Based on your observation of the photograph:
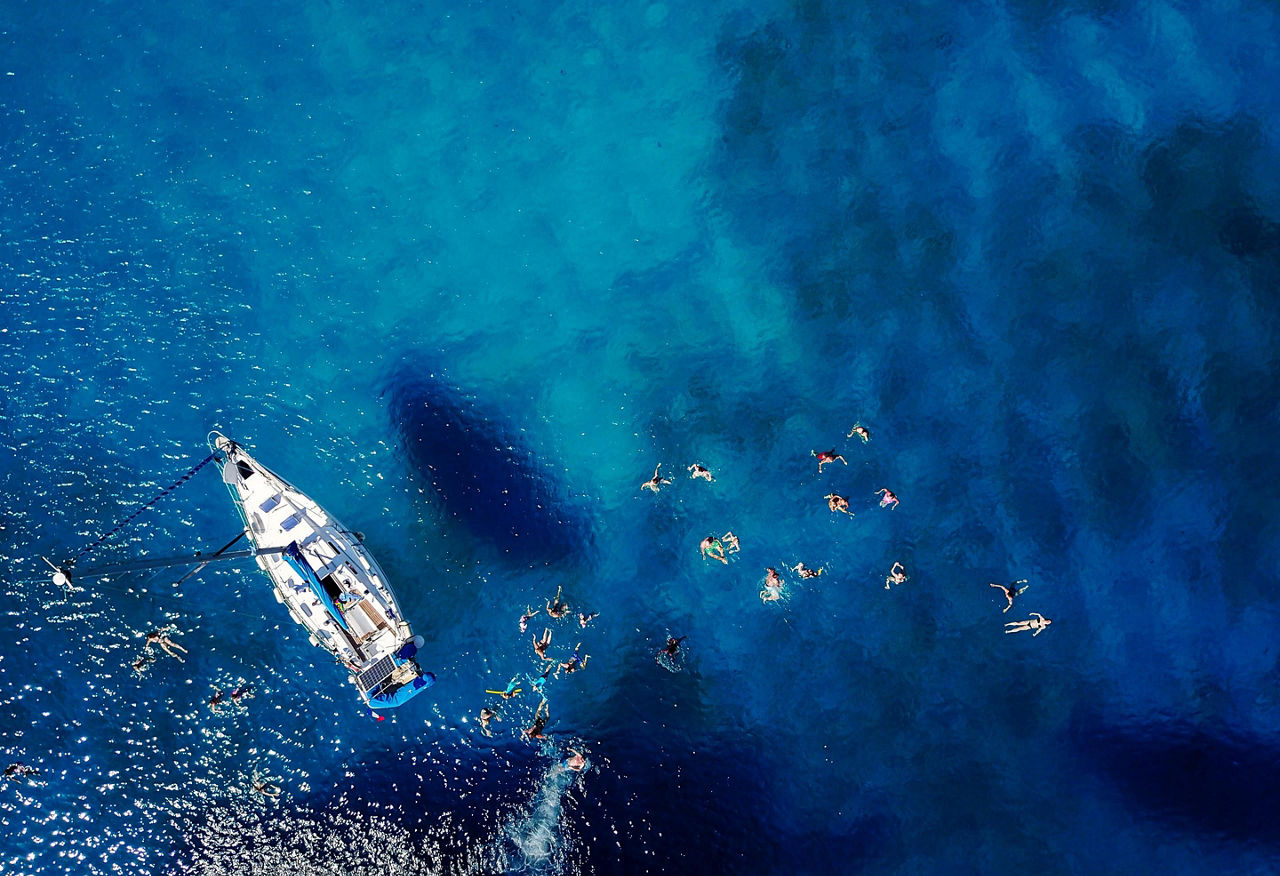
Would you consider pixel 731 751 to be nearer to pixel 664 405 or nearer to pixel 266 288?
pixel 664 405

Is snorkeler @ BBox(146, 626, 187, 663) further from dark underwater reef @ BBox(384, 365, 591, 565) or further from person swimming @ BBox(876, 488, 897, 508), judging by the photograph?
person swimming @ BBox(876, 488, 897, 508)

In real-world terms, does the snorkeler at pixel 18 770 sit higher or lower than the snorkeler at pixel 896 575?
higher

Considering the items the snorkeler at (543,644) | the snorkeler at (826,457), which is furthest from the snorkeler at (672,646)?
the snorkeler at (826,457)

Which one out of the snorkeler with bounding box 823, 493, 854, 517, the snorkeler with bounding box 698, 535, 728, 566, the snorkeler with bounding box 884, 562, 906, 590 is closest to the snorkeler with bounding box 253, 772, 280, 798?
the snorkeler with bounding box 698, 535, 728, 566

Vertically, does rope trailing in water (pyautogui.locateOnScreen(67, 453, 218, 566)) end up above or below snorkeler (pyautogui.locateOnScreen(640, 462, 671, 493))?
above

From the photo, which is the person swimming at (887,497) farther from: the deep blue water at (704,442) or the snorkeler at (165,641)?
the snorkeler at (165,641)

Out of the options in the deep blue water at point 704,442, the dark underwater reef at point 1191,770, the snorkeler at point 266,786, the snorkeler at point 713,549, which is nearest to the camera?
the dark underwater reef at point 1191,770
